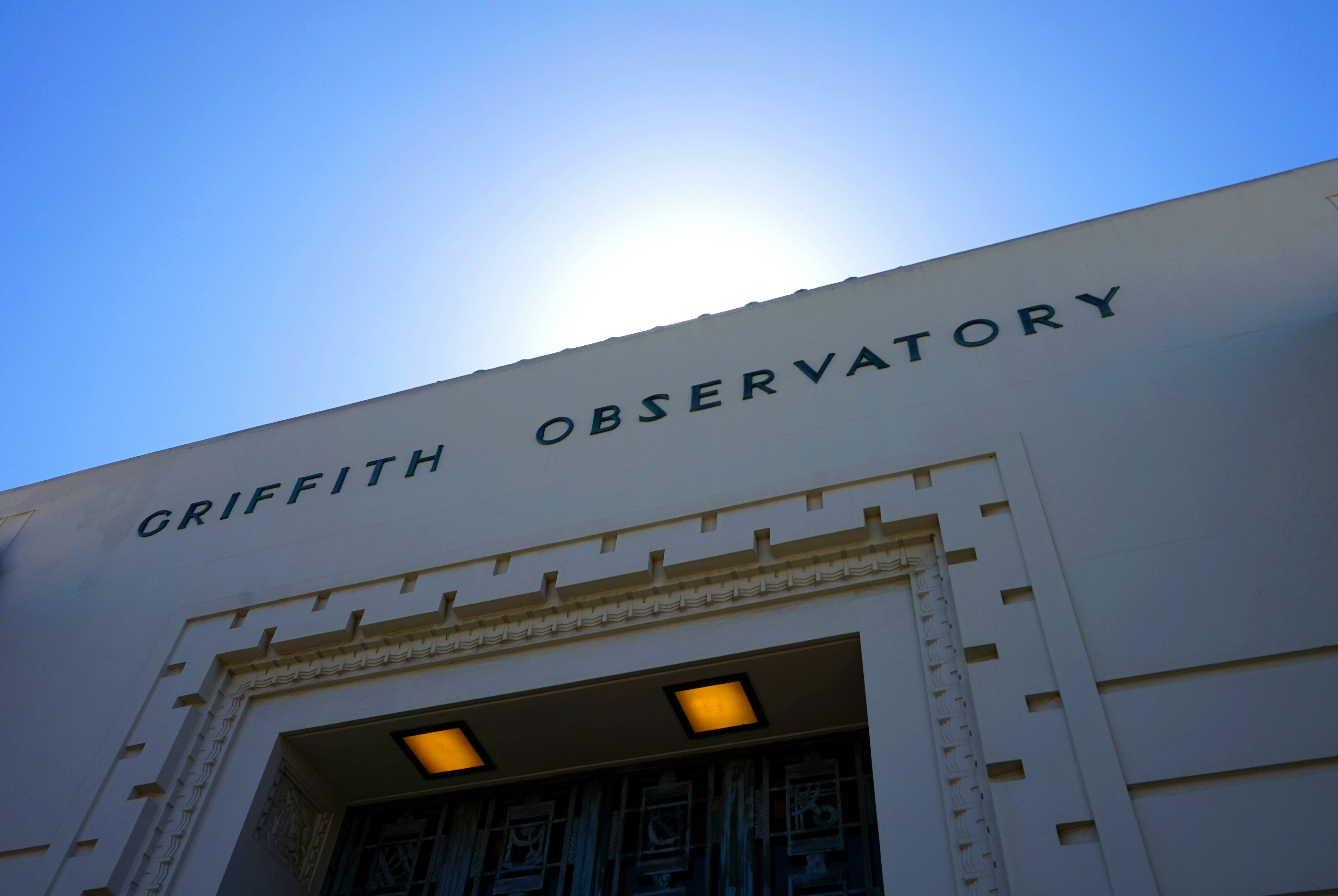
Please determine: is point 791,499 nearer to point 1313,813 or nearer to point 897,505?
point 897,505

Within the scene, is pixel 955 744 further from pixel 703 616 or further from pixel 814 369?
pixel 814 369

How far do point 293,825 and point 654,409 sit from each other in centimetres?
371

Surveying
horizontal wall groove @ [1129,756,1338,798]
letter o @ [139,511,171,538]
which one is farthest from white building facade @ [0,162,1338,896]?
letter o @ [139,511,171,538]

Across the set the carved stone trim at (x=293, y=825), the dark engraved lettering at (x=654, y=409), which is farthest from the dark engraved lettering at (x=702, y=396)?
the carved stone trim at (x=293, y=825)

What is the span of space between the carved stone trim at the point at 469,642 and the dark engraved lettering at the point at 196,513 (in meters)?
1.97

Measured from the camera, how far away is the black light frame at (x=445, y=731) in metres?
7.40

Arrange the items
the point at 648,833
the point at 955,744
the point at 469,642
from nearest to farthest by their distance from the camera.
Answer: the point at 955,744 → the point at 648,833 → the point at 469,642

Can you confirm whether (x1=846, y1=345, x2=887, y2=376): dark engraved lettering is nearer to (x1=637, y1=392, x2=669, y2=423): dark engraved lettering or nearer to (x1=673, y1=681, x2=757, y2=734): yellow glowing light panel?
(x1=637, y1=392, x2=669, y2=423): dark engraved lettering

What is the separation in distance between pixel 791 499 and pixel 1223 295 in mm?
3131

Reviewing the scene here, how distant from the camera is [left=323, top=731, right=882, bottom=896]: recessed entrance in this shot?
647 centimetres

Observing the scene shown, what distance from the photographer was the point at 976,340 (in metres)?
8.12

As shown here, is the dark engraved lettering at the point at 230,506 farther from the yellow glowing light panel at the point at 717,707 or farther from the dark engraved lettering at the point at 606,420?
the yellow glowing light panel at the point at 717,707

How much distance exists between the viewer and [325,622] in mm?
7934

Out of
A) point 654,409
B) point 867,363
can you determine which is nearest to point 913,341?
point 867,363
